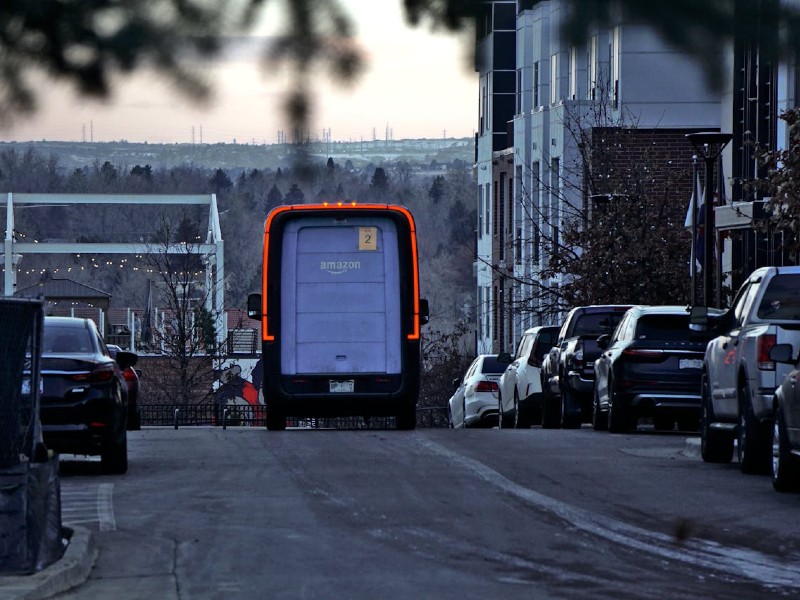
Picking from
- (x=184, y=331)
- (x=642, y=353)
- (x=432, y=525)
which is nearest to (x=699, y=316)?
(x=642, y=353)

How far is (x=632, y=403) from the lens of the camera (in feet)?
73.7

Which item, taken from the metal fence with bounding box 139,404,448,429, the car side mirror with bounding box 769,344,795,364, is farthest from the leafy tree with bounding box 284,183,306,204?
the metal fence with bounding box 139,404,448,429

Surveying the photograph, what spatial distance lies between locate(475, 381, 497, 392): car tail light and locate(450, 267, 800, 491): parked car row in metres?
0.02

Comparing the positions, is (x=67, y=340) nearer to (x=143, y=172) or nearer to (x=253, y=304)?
(x=253, y=304)

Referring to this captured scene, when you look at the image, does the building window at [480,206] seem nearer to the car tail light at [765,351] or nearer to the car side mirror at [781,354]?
the car tail light at [765,351]

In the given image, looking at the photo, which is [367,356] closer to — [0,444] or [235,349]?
[0,444]

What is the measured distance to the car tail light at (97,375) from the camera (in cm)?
1589

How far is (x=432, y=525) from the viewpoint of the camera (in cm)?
1212

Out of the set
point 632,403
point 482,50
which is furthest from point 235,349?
point 482,50

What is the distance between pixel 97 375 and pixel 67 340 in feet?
2.42

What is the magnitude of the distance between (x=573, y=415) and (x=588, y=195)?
14051 millimetres

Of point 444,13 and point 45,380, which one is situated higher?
point 444,13

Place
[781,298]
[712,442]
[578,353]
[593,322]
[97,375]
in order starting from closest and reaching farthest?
[97,375]
[781,298]
[712,442]
[578,353]
[593,322]

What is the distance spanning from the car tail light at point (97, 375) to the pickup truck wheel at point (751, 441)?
5.87m
